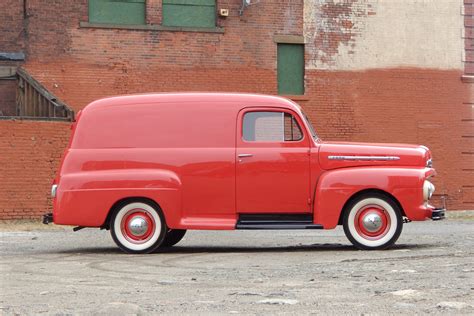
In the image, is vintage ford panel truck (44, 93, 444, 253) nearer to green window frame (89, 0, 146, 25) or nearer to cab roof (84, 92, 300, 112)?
cab roof (84, 92, 300, 112)

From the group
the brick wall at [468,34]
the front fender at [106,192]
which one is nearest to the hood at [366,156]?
the front fender at [106,192]

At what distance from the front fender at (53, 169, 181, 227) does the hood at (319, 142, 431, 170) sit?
200 cm

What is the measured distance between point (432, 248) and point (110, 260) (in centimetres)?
424

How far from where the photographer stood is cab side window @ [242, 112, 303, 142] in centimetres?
1166

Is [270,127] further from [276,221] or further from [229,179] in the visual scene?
[276,221]

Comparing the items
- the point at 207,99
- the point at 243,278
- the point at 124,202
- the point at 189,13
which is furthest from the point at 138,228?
the point at 189,13

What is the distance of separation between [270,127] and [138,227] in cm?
220

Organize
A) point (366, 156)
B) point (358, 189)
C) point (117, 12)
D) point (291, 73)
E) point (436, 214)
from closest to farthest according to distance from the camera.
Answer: point (358, 189) < point (366, 156) < point (436, 214) < point (117, 12) < point (291, 73)

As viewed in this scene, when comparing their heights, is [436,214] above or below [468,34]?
below

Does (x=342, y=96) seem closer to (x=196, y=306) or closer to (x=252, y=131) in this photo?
(x=252, y=131)

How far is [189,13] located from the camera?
22.4 m

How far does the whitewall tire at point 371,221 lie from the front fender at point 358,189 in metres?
0.13

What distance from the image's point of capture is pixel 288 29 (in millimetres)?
23031

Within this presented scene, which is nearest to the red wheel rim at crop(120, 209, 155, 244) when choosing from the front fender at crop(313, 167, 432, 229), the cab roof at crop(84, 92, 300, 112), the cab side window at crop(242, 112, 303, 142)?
the cab roof at crop(84, 92, 300, 112)
